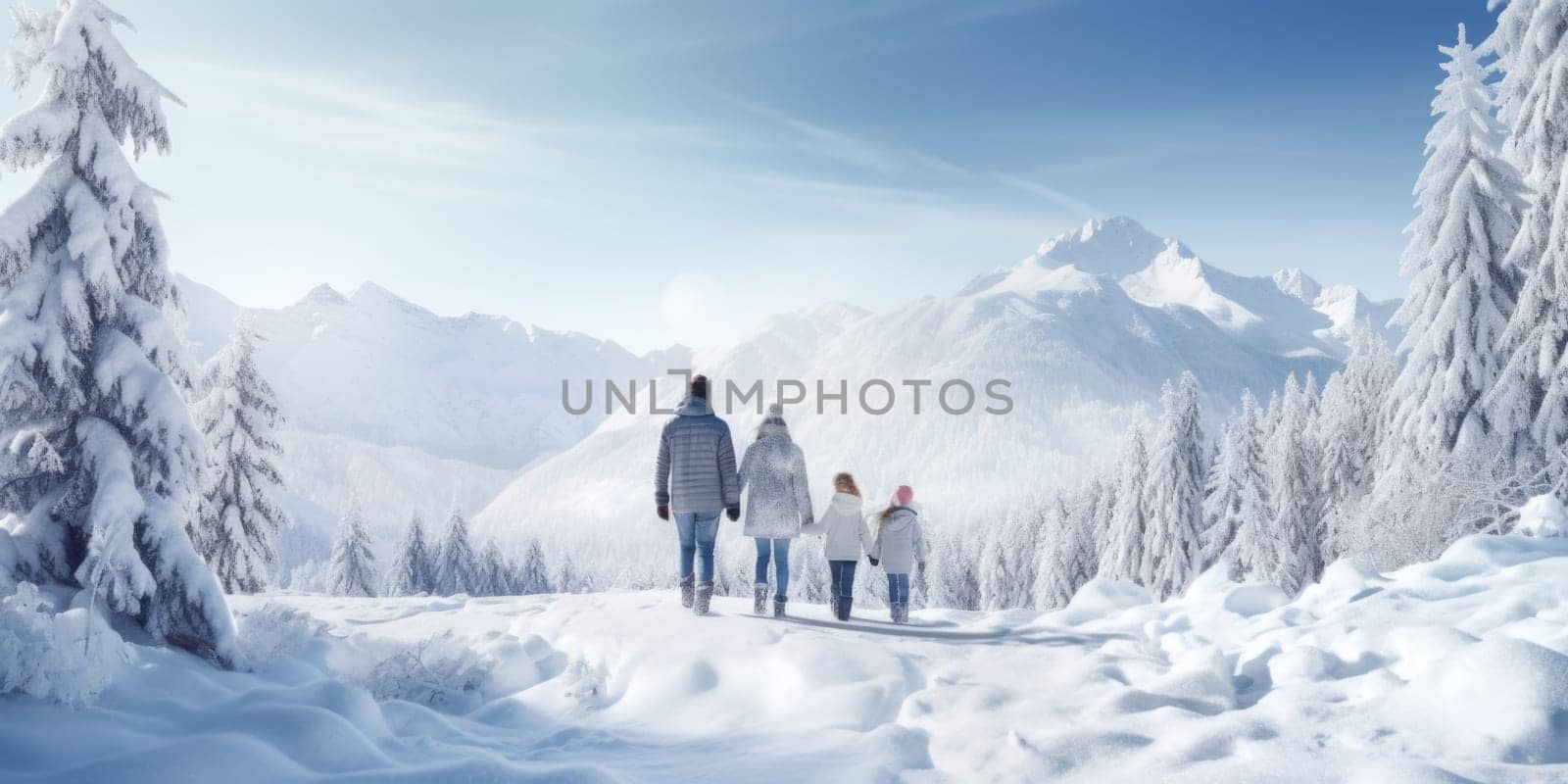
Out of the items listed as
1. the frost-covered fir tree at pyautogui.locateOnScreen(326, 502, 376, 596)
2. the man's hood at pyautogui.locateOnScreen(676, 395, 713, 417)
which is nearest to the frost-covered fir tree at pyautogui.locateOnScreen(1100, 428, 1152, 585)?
the man's hood at pyautogui.locateOnScreen(676, 395, 713, 417)

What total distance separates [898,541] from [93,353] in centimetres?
855

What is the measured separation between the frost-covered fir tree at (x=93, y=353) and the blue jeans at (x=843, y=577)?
6.03 metres

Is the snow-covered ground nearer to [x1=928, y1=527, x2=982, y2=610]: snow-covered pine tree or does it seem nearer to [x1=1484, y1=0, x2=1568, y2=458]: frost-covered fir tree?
[x1=1484, y1=0, x2=1568, y2=458]: frost-covered fir tree

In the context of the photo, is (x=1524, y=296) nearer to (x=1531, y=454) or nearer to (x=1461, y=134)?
(x=1531, y=454)

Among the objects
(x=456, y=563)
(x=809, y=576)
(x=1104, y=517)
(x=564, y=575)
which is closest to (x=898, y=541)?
(x=1104, y=517)

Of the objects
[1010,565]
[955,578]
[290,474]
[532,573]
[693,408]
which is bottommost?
[955,578]

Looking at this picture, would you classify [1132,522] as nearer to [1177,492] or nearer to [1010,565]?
[1177,492]

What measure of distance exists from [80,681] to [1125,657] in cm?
674

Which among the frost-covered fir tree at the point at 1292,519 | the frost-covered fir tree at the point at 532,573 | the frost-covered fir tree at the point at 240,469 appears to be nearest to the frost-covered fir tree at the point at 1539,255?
the frost-covered fir tree at the point at 1292,519

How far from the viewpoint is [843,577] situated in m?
9.73

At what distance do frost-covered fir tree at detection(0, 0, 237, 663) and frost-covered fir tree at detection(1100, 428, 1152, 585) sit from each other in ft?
108

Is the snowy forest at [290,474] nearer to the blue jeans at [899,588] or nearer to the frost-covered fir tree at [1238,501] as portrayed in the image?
the blue jeans at [899,588]

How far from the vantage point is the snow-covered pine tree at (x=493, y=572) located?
47.0 m

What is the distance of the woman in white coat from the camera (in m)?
9.10
